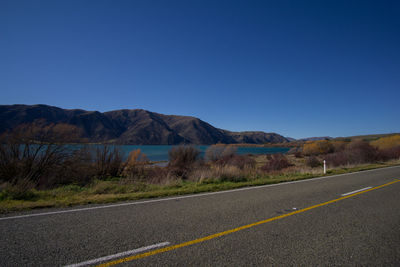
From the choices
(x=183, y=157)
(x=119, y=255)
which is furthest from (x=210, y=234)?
(x=183, y=157)

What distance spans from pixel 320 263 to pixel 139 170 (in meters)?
14.3

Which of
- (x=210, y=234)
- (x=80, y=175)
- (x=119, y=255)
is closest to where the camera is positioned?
(x=119, y=255)

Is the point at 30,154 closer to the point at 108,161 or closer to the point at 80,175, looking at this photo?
the point at 80,175

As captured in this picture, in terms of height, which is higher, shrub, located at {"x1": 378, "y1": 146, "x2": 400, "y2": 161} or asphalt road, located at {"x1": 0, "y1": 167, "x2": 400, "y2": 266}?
shrub, located at {"x1": 378, "y1": 146, "x2": 400, "y2": 161}

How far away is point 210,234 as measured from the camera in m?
3.60

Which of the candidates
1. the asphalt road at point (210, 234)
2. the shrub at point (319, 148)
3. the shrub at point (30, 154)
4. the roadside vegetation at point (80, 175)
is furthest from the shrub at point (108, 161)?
the shrub at point (319, 148)

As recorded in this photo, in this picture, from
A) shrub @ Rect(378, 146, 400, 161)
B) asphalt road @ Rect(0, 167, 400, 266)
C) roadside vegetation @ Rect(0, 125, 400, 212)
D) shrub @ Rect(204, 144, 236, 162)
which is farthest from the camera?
shrub @ Rect(378, 146, 400, 161)

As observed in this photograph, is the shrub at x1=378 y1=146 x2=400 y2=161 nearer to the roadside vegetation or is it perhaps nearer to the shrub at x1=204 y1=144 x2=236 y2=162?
the shrub at x1=204 y1=144 x2=236 y2=162

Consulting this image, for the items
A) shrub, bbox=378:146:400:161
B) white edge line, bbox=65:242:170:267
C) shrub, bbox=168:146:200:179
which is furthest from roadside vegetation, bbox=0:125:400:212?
shrub, bbox=378:146:400:161

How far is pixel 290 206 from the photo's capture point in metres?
5.55

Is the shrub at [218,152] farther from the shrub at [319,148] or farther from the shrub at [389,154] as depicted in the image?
the shrub at [319,148]

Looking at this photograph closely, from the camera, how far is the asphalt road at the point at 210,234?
2.81 metres

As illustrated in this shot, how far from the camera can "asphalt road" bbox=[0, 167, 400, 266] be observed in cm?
281

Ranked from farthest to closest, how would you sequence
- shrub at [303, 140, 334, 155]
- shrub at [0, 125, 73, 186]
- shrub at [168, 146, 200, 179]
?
shrub at [303, 140, 334, 155]
shrub at [168, 146, 200, 179]
shrub at [0, 125, 73, 186]
